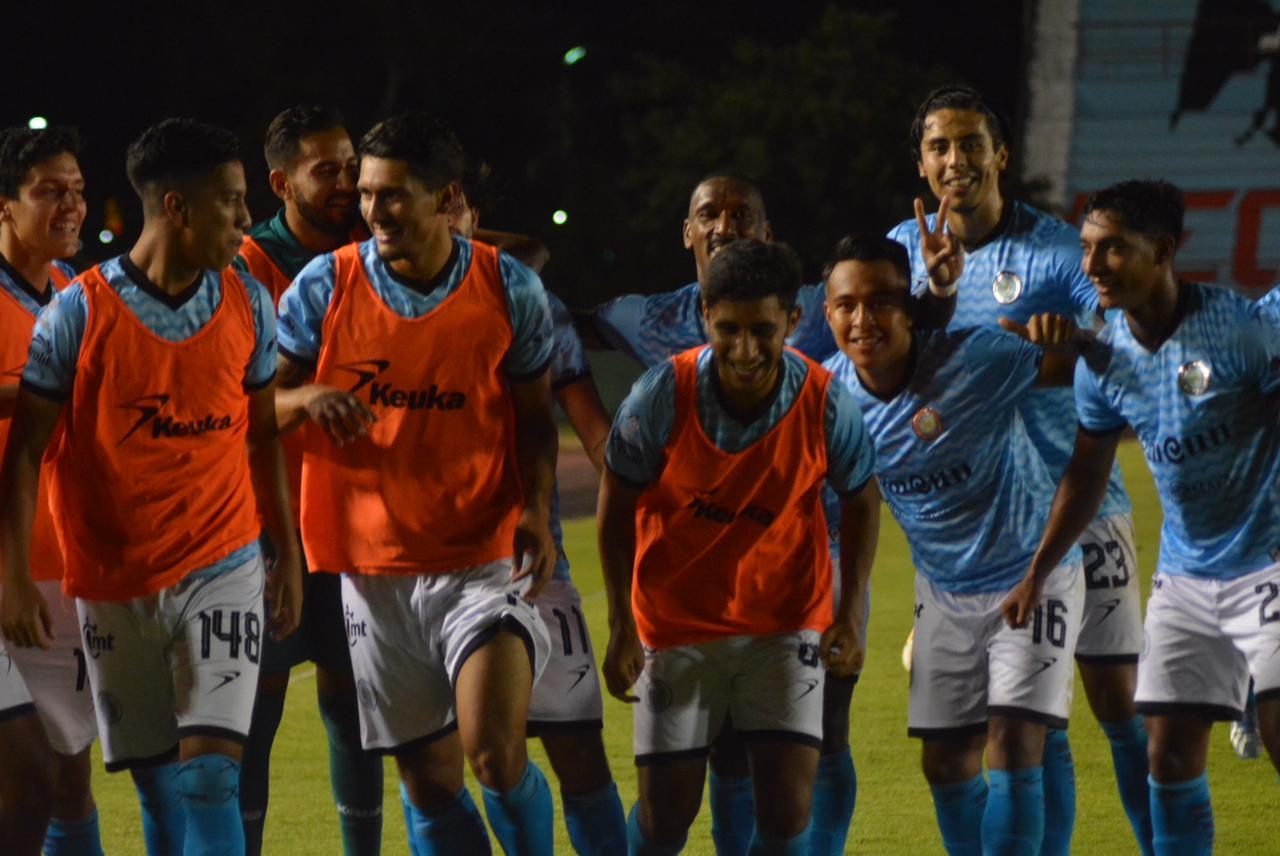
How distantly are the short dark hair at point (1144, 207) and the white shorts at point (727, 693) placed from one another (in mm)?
1281

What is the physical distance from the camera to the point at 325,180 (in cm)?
536

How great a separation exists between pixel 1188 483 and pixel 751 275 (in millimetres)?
1258

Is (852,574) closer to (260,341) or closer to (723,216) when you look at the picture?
(723,216)

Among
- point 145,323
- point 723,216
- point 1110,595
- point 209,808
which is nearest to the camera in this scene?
point 209,808

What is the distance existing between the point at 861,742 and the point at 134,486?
3.82m

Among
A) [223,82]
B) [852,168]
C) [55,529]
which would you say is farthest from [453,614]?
[223,82]

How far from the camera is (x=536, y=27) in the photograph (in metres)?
28.6

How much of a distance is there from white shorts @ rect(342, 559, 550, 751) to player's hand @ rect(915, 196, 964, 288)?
4.45 feet

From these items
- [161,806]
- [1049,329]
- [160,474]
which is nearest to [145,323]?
[160,474]

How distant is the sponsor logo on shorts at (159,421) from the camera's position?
4430 mm

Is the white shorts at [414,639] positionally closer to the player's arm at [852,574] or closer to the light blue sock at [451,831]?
the light blue sock at [451,831]

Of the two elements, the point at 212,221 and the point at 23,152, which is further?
the point at 23,152

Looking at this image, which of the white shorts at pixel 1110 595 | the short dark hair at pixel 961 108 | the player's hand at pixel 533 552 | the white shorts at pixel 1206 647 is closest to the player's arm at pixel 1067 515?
the white shorts at pixel 1206 647

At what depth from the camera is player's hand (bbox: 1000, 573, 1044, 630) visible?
4.95 m
